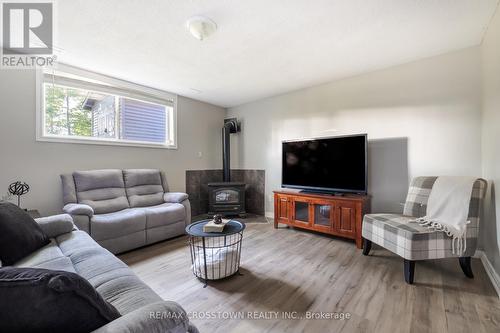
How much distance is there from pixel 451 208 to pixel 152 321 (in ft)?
8.64

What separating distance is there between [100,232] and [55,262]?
1030mm

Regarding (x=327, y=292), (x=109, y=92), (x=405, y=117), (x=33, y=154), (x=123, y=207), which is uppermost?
(x=109, y=92)

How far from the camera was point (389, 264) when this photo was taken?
2256 millimetres

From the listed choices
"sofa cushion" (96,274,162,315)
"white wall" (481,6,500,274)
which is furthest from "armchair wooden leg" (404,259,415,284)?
"sofa cushion" (96,274,162,315)

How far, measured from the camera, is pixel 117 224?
2.48 meters

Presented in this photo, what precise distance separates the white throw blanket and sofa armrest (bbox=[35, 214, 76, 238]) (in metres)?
3.35

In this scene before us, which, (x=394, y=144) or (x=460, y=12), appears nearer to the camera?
(x=460, y=12)

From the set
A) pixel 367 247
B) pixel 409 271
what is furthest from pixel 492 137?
pixel 367 247

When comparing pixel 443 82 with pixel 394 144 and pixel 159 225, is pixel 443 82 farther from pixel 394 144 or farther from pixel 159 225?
pixel 159 225

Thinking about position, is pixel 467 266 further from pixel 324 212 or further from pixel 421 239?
pixel 324 212

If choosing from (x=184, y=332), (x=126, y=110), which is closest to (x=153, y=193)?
(x=126, y=110)

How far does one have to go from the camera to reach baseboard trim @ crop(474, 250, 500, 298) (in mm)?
1785

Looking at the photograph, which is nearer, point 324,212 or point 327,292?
point 327,292

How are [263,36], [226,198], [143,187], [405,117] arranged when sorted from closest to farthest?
[263,36] < [405,117] < [143,187] < [226,198]
